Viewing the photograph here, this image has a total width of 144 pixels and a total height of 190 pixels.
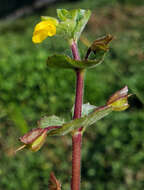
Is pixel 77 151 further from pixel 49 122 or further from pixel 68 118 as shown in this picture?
pixel 68 118

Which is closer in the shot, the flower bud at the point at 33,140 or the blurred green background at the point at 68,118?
the flower bud at the point at 33,140

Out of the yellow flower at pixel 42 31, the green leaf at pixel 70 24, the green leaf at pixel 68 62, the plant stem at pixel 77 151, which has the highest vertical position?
the green leaf at pixel 70 24

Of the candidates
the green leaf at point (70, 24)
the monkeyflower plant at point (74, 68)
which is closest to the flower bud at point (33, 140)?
the monkeyflower plant at point (74, 68)

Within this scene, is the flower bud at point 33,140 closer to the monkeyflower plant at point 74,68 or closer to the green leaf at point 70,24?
the monkeyflower plant at point 74,68

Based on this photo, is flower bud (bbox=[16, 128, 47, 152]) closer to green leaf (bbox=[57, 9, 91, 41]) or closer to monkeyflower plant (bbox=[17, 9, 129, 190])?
monkeyflower plant (bbox=[17, 9, 129, 190])

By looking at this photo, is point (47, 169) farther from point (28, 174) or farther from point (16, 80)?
point (16, 80)

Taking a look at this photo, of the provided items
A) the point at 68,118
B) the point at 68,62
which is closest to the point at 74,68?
the point at 68,62

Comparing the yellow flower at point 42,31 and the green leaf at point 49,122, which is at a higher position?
the yellow flower at point 42,31
